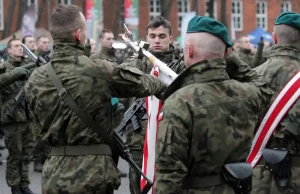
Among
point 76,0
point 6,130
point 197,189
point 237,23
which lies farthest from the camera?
point 237,23

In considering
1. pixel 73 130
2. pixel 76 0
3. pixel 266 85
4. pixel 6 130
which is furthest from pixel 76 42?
pixel 76 0

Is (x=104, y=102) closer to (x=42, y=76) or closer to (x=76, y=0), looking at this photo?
(x=42, y=76)

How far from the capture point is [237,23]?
5419 centimetres

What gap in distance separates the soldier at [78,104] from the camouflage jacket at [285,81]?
0.99 m

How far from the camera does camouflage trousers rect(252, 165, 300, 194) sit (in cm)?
555

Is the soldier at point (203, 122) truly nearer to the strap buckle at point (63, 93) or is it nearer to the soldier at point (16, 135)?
the strap buckle at point (63, 93)

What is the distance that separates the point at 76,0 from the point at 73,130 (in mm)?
39583

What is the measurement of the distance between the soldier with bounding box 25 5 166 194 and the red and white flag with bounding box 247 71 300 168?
92 centimetres

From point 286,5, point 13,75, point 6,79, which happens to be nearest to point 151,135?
point 13,75

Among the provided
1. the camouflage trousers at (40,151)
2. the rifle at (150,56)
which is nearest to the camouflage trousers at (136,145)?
the rifle at (150,56)

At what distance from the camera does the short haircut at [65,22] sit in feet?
16.9

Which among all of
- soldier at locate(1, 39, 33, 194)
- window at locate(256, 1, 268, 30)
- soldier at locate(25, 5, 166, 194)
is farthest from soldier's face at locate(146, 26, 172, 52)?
window at locate(256, 1, 268, 30)

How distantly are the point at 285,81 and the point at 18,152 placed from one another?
5.58 m

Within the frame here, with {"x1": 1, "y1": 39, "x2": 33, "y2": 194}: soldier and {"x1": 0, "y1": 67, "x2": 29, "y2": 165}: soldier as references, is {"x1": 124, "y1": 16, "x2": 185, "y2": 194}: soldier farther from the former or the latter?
{"x1": 1, "y1": 39, "x2": 33, "y2": 194}: soldier
